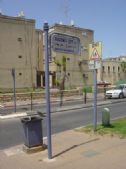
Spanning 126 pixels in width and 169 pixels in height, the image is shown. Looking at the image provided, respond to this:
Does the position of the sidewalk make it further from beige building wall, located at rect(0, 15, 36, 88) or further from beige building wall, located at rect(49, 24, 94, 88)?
beige building wall, located at rect(49, 24, 94, 88)

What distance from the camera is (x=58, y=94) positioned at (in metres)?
31.5

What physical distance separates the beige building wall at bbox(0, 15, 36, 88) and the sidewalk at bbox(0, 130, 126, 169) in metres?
34.9

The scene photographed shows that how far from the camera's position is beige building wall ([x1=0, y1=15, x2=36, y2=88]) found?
44.1 metres

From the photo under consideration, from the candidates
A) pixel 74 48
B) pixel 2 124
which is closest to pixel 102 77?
pixel 2 124

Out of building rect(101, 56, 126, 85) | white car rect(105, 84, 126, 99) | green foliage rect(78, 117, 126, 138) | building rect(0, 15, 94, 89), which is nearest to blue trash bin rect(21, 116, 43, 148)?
green foliage rect(78, 117, 126, 138)

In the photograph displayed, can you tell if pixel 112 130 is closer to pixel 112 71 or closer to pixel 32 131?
pixel 32 131

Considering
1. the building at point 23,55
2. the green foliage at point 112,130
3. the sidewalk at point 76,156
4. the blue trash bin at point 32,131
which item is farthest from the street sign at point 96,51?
the building at point 23,55

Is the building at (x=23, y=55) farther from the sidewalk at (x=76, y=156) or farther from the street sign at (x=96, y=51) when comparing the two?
the sidewalk at (x=76, y=156)

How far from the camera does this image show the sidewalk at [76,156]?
7.58 metres

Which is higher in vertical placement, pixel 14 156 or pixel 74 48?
pixel 74 48

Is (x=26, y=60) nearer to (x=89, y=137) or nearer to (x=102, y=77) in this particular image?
(x=102, y=77)

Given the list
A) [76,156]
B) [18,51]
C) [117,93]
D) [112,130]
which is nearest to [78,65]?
[18,51]

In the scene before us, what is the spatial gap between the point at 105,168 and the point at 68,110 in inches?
562

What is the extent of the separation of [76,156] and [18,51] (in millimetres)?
38494
